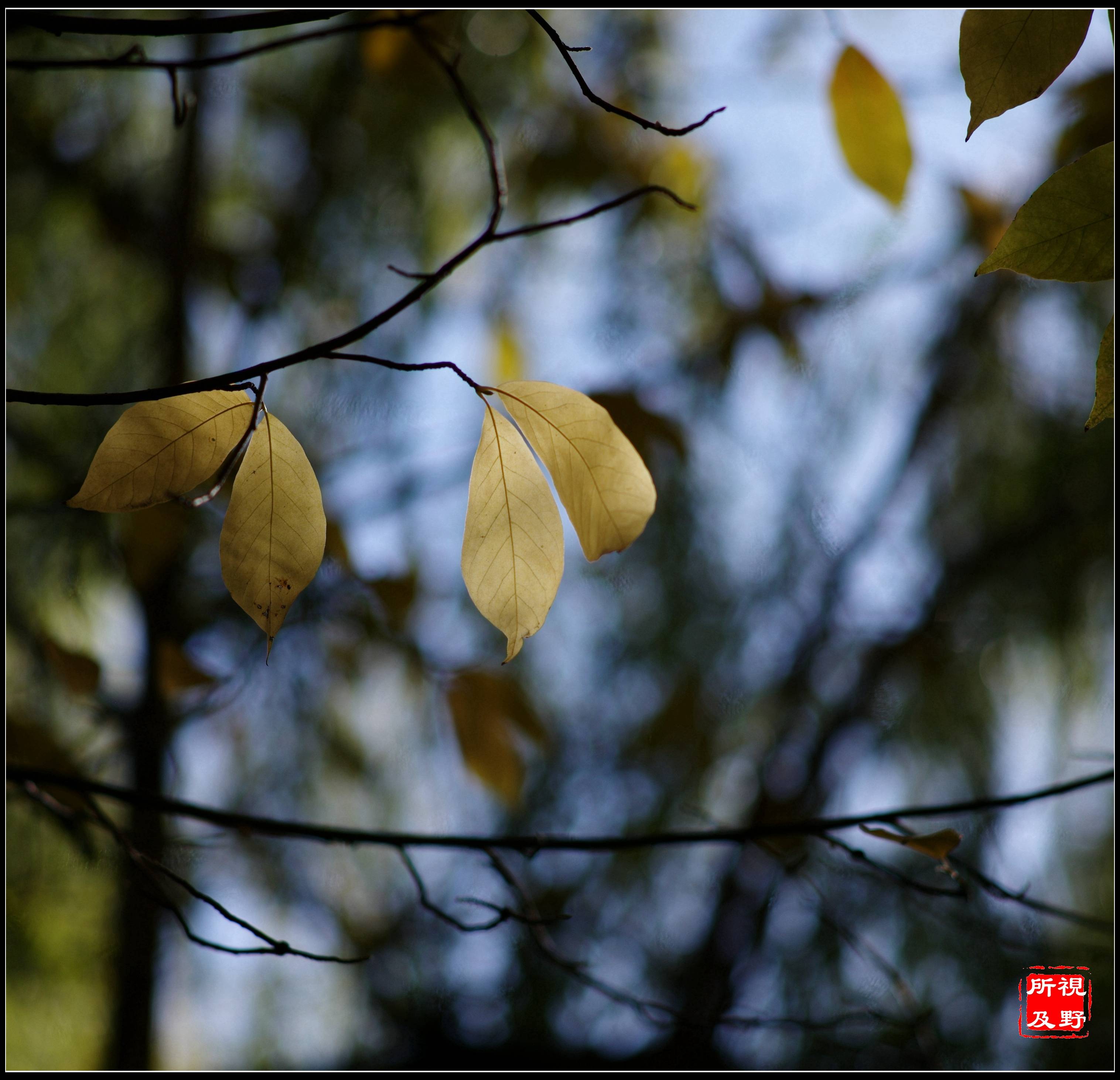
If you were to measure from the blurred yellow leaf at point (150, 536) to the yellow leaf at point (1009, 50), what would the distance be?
52 centimetres

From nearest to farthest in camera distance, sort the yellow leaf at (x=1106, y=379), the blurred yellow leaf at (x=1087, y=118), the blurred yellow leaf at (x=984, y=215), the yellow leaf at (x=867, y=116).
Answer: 1. the yellow leaf at (x=1106, y=379)
2. the yellow leaf at (x=867, y=116)
3. the blurred yellow leaf at (x=1087, y=118)
4. the blurred yellow leaf at (x=984, y=215)

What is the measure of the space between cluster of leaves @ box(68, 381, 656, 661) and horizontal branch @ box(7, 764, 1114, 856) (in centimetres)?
13

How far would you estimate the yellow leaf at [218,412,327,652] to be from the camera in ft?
→ 0.73

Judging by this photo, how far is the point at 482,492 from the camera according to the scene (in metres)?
0.23

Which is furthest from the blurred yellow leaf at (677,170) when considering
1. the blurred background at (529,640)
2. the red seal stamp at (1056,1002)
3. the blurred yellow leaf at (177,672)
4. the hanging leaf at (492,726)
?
the red seal stamp at (1056,1002)

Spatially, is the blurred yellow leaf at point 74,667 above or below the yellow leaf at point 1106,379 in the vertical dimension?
above

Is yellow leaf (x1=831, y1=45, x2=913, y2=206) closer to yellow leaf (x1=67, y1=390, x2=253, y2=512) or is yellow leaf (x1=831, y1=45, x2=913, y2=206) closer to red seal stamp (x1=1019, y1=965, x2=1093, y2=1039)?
yellow leaf (x1=67, y1=390, x2=253, y2=512)

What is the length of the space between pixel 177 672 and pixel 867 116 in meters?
0.58

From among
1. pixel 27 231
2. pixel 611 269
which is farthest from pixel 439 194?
pixel 27 231

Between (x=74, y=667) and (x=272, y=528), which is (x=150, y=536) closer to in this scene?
(x=74, y=667)

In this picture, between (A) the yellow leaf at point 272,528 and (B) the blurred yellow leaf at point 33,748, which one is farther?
(B) the blurred yellow leaf at point 33,748

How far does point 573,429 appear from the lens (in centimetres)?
23

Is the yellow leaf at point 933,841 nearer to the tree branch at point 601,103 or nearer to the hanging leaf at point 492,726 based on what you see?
the tree branch at point 601,103

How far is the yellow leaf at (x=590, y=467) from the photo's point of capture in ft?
0.75
